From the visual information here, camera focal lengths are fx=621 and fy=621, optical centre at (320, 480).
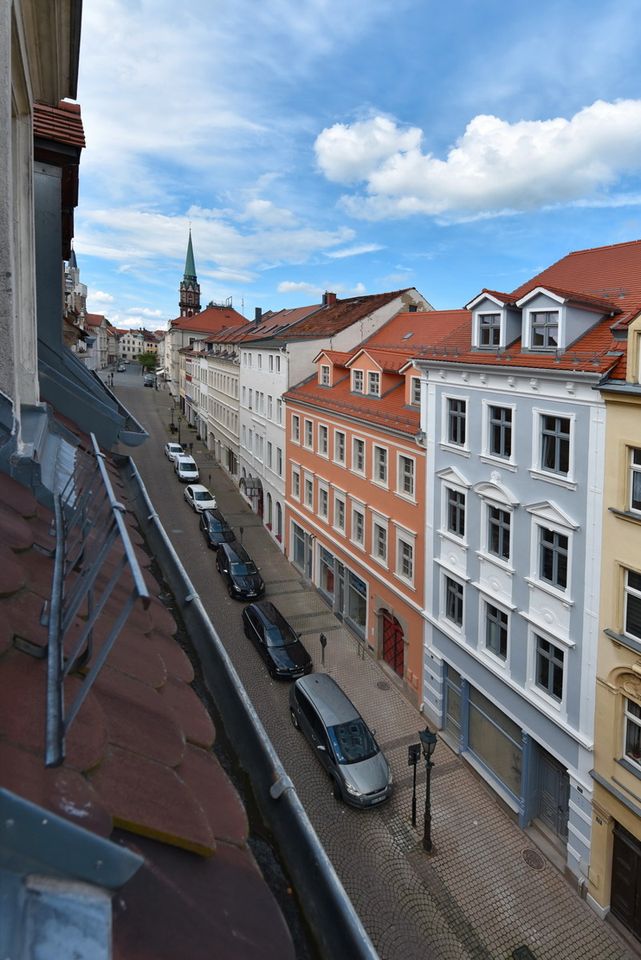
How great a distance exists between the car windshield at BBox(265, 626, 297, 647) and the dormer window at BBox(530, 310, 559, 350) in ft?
45.1

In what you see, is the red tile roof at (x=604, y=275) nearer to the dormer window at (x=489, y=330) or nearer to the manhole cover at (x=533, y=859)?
the dormer window at (x=489, y=330)

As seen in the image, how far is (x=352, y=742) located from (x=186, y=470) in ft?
109

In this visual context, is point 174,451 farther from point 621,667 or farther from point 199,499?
point 621,667

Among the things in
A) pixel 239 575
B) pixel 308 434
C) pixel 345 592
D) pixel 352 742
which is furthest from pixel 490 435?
pixel 239 575

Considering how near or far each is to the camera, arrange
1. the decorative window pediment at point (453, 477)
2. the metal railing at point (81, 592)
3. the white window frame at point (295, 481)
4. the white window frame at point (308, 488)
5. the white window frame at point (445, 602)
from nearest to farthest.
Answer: the metal railing at point (81, 592) → the decorative window pediment at point (453, 477) → the white window frame at point (445, 602) → the white window frame at point (308, 488) → the white window frame at point (295, 481)

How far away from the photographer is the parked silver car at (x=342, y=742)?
16.3m

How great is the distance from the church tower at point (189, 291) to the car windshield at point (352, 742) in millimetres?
98313

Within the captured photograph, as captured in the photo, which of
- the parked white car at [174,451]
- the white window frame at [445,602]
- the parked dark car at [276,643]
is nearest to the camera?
the white window frame at [445,602]

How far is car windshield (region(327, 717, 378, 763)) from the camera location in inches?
664

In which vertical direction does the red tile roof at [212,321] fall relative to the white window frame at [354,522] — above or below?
above

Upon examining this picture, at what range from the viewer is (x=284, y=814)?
8.19 feet

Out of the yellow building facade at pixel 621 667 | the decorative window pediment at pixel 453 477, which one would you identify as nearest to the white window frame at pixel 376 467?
the decorative window pediment at pixel 453 477

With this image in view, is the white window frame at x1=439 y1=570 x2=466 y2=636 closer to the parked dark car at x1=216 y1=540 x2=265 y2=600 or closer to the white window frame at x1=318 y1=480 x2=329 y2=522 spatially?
the white window frame at x1=318 y1=480 x2=329 y2=522

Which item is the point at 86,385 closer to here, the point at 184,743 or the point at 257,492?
the point at 184,743
